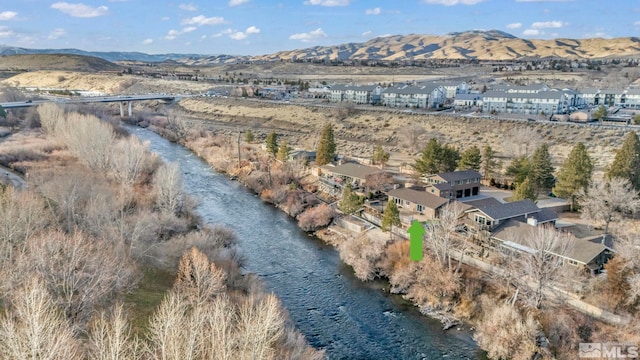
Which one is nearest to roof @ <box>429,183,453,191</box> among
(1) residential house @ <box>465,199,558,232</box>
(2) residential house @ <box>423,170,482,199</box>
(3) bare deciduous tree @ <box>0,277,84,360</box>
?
(2) residential house @ <box>423,170,482,199</box>

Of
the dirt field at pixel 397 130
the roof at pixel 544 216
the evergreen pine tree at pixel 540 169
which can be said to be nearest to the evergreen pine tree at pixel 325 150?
the dirt field at pixel 397 130

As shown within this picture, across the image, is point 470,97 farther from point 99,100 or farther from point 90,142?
point 99,100

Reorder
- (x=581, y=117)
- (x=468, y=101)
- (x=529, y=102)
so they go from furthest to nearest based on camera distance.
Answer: (x=468, y=101) → (x=529, y=102) → (x=581, y=117)

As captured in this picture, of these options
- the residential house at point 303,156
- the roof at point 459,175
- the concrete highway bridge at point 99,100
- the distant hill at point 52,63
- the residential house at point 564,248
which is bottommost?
the residential house at point 564,248

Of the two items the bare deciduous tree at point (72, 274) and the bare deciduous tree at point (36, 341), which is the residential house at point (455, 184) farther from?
the bare deciduous tree at point (36, 341)

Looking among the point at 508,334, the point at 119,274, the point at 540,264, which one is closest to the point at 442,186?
the point at 540,264

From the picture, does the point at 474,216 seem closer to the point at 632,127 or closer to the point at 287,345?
the point at 287,345

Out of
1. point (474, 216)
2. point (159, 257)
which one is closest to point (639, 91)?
point (474, 216)
